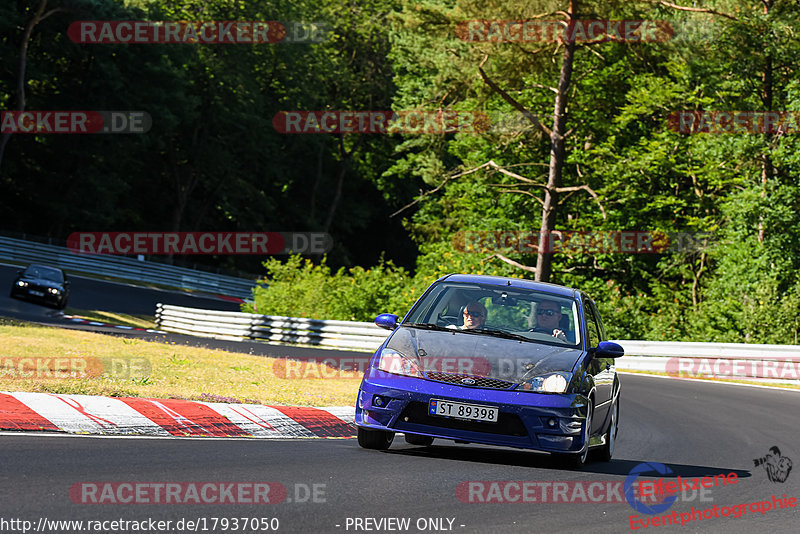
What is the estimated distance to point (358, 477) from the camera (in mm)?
7773

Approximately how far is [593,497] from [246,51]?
6291cm

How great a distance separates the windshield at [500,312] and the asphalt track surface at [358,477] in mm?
1152

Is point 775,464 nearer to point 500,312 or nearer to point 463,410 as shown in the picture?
point 500,312

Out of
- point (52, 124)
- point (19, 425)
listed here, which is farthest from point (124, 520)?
point (52, 124)

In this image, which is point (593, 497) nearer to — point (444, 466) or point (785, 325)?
point (444, 466)

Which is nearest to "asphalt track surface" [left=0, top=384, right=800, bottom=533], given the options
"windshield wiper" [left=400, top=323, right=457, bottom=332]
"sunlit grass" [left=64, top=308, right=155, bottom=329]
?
"windshield wiper" [left=400, top=323, right=457, bottom=332]

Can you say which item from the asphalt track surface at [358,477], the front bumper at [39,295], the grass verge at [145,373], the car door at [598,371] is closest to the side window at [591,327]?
the car door at [598,371]

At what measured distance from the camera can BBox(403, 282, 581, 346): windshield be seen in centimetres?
978

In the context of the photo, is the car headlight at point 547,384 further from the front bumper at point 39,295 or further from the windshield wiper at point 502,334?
the front bumper at point 39,295

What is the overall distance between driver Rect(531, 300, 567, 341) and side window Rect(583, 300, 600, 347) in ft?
0.93

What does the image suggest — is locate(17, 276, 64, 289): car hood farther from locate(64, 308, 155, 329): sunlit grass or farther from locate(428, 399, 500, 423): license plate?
locate(428, 399, 500, 423): license plate

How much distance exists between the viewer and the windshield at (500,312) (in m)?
9.78

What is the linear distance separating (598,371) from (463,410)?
1930mm

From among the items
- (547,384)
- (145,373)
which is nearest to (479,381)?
(547,384)
